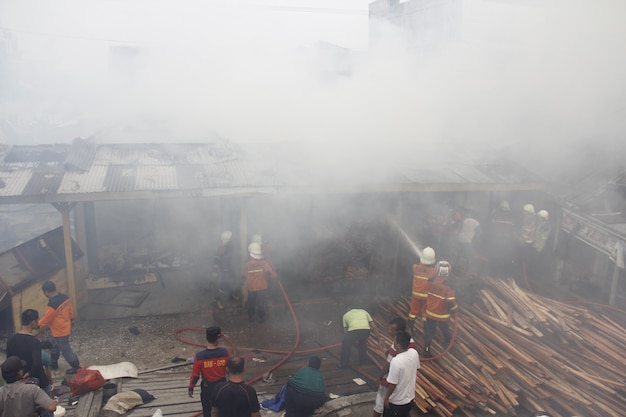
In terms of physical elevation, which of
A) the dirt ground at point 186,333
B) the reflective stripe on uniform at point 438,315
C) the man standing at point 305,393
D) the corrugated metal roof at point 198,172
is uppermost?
the corrugated metal roof at point 198,172

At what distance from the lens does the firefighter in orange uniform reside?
7.11m

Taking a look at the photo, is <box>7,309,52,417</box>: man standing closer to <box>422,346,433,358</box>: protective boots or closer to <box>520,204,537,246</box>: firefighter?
<box>422,346,433,358</box>: protective boots

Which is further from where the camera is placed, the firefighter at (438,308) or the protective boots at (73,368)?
the firefighter at (438,308)

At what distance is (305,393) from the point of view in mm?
5102

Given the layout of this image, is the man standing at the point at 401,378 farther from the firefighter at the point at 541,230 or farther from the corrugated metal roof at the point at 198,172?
the firefighter at the point at 541,230

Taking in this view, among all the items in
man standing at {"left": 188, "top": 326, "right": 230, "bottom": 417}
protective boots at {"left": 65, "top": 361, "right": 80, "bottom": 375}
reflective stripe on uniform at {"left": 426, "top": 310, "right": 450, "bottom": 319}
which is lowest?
protective boots at {"left": 65, "top": 361, "right": 80, "bottom": 375}

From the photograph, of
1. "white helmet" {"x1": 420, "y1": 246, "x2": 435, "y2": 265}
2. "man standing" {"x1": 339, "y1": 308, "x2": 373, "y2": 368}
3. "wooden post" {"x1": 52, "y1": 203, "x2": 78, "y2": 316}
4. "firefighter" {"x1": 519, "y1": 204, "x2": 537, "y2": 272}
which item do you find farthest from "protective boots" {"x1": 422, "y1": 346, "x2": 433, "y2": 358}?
"wooden post" {"x1": 52, "y1": 203, "x2": 78, "y2": 316}

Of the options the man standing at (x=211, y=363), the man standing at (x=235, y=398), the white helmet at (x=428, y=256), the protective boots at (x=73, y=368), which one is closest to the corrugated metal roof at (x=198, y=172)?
the white helmet at (x=428, y=256)

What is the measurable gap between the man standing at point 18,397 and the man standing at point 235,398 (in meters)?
1.52

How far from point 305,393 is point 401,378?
1.17m

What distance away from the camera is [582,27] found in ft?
45.2

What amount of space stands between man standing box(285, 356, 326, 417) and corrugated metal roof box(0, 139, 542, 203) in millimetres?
3794

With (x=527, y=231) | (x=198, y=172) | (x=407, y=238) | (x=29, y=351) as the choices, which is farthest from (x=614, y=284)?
(x=29, y=351)

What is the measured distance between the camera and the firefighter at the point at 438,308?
22.1 feet
